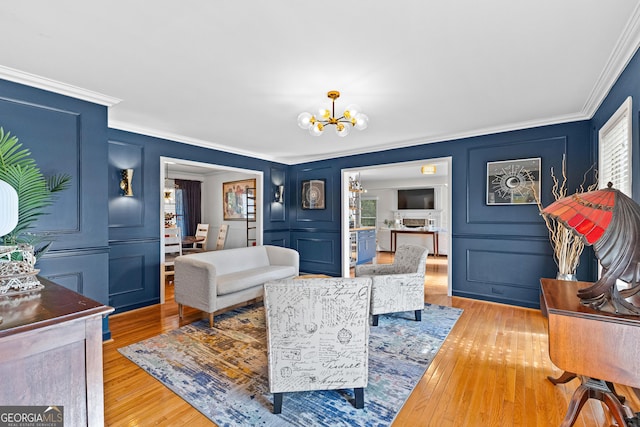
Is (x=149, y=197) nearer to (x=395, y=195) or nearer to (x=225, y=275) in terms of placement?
(x=225, y=275)

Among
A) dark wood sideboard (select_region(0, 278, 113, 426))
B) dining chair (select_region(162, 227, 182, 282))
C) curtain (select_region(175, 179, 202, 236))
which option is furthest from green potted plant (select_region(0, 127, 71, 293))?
curtain (select_region(175, 179, 202, 236))

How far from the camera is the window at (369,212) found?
32.6ft

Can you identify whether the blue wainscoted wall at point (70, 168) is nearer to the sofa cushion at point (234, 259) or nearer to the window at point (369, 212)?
the sofa cushion at point (234, 259)

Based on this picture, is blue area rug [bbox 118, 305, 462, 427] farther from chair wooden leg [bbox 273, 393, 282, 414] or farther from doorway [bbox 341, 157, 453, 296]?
doorway [bbox 341, 157, 453, 296]

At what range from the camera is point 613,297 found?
141 cm

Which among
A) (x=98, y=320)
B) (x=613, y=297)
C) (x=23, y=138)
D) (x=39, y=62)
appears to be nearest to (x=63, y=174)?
(x=23, y=138)

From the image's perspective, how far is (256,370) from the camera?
2.37 metres

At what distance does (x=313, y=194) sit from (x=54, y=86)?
4.17 metres

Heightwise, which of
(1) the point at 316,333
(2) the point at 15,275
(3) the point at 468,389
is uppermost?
(2) the point at 15,275

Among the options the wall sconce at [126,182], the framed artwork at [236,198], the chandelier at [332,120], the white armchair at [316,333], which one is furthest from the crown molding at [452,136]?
the white armchair at [316,333]

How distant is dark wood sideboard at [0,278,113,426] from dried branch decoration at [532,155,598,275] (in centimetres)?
398

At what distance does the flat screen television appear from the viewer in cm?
885

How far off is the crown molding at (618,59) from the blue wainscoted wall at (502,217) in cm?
72

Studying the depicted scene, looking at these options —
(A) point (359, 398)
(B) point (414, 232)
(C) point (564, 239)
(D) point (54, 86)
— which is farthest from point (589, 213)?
(B) point (414, 232)
